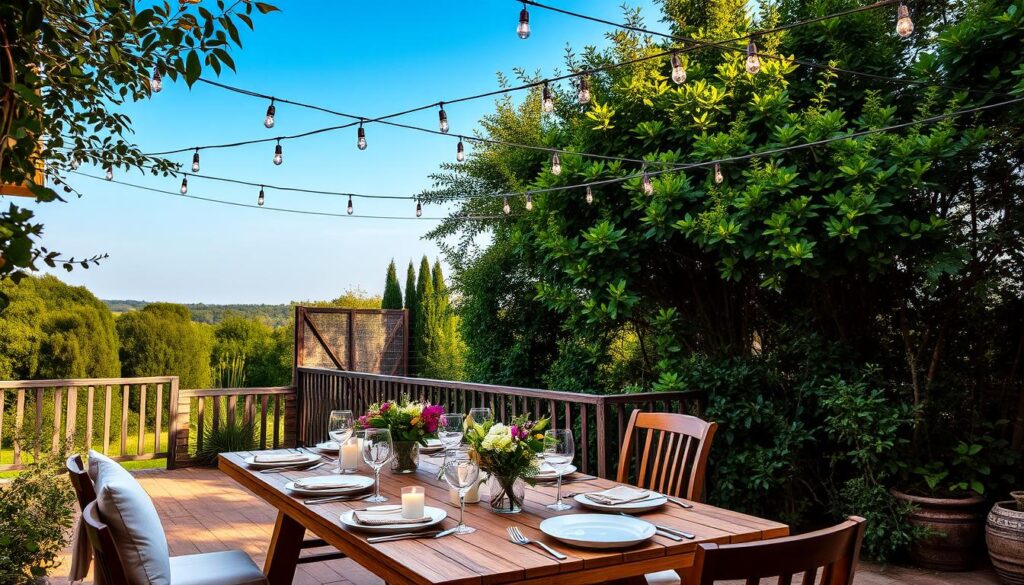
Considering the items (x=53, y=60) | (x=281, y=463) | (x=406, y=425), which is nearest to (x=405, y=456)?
(x=406, y=425)

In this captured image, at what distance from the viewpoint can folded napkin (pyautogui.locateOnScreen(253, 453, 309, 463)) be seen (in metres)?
2.72

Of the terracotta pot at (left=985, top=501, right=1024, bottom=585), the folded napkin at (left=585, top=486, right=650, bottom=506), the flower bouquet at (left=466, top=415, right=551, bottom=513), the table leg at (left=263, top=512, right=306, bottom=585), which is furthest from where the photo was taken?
the terracotta pot at (left=985, top=501, right=1024, bottom=585)

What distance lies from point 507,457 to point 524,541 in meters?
0.30

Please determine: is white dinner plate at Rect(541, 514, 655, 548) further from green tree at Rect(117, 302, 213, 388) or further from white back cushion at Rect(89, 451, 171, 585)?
green tree at Rect(117, 302, 213, 388)

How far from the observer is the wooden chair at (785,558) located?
1.12 metres

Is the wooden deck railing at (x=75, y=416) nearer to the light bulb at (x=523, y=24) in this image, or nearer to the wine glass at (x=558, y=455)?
the wine glass at (x=558, y=455)

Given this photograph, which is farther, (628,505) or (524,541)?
(628,505)

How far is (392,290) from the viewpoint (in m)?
12.7

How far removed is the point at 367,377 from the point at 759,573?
534cm

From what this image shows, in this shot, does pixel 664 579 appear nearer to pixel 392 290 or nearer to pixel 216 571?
pixel 216 571

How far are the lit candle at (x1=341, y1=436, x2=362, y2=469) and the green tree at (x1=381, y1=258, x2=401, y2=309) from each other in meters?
10.1

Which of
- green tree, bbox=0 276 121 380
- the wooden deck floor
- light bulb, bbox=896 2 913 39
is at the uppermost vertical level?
light bulb, bbox=896 2 913 39

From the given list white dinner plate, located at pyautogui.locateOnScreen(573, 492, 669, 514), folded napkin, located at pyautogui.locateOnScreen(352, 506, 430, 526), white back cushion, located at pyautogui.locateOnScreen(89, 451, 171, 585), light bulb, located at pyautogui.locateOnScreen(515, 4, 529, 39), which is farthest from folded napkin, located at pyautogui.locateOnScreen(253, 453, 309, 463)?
light bulb, located at pyautogui.locateOnScreen(515, 4, 529, 39)

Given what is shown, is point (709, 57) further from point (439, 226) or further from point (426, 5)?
point (426, 5)
